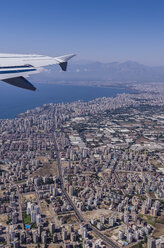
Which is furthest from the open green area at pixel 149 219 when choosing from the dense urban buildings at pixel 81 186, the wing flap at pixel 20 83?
the wing flap at pixel 20 83

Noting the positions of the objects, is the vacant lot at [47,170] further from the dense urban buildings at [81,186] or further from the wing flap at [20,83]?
the wing flap at [20,83]

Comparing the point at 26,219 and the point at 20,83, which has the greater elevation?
the point at 20,83

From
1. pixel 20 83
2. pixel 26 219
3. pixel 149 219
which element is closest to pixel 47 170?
pixel 26 219

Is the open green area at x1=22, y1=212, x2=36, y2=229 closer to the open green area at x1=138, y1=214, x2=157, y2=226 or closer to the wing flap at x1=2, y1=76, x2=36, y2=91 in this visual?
the open green area at x1=138, y1=214, x2=157, y2=226

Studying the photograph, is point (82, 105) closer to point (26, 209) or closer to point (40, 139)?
point (40, 139)

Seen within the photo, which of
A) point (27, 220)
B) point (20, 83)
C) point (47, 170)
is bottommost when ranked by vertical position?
point (27, 220)

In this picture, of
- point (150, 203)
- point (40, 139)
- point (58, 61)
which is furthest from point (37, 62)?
point (40, 139)

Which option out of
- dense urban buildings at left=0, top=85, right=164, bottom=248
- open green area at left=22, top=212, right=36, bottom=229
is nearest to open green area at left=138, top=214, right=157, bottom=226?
dense urban buildings at left=0, top=85, right=164, bottom=248

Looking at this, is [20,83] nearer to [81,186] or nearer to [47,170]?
[81,186]
